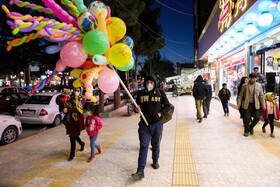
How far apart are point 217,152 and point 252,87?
2456mm

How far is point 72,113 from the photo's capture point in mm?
4391

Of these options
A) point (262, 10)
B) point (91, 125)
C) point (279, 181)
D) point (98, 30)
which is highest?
point (262, 10)

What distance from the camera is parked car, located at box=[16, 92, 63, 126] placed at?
7.48 meters

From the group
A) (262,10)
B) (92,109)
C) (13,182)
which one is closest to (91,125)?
(92,109)

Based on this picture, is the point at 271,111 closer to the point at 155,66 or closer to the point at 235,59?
the point at 235,59

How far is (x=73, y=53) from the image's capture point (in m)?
2.76

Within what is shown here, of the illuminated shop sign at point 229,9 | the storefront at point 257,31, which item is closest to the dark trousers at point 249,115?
the storefront at point 257,31

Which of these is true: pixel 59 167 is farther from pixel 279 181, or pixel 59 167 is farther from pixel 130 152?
pixel 279 181

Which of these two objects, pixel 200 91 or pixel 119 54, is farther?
pixel 200 91

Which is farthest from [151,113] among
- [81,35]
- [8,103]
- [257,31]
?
[8,103]

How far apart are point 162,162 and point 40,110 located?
218 inches

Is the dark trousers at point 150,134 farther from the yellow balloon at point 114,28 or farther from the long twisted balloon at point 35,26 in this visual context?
the long twisted balloon at point 35,26

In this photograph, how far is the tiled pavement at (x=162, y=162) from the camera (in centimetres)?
334

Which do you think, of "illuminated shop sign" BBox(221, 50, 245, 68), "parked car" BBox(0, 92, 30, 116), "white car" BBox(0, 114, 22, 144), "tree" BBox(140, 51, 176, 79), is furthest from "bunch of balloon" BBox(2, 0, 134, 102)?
"tree" BBox(140, 51, 176, 79)
